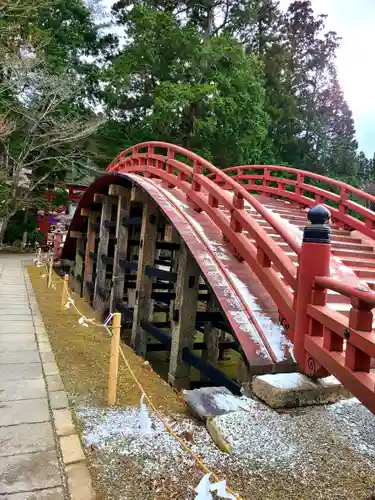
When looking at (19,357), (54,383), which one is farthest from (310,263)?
(19,357)

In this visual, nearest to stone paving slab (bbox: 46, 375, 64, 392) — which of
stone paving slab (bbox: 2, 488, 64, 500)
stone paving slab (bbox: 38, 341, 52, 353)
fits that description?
stone paving slab (bbox: 38, 341, 52, 353)

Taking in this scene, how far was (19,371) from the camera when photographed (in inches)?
170

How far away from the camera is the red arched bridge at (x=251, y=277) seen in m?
2.75

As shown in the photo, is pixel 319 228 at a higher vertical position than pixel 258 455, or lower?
higher

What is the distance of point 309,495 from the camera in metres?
2.24

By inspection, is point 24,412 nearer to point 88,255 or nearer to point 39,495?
point 39,495

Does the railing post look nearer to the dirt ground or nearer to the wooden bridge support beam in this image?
the dirt ground

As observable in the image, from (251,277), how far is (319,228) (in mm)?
1497

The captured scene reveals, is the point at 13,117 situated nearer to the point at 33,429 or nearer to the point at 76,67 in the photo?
the point at 76,67

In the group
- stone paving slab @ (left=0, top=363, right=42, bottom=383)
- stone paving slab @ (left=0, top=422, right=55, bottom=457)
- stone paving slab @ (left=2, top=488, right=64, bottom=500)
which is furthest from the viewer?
stone paving slab @ (left=0, top=363, right=42, bottom=383)

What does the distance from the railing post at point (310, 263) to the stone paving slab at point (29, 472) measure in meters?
1.93

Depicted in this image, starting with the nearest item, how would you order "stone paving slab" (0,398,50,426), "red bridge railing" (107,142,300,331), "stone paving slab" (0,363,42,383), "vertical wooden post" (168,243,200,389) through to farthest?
1. "stone paving slab" (0,398,50,426)
2. "red bridge railing" (107,142,300,331)
3. "stone paving slab" (0,363,42,383)
4. "vertical wooden post" (168,243,200,389)

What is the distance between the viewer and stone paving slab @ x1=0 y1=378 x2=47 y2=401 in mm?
3650

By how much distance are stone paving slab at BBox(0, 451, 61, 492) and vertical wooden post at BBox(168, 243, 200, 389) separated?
2758mm
